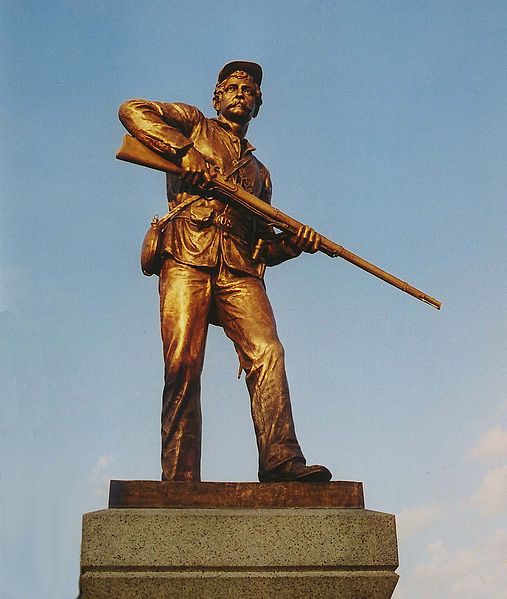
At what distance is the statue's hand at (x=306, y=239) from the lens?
564 centimetres

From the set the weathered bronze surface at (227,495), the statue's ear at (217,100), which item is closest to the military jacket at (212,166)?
the statue's ear at (217,100)

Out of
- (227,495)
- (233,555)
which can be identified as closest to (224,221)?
(227,495)

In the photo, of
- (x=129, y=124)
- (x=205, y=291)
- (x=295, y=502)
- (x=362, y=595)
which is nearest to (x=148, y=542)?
(x=295, y=502)

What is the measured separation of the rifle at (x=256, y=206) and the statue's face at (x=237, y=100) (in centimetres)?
80

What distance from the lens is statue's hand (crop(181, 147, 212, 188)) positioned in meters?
5.36

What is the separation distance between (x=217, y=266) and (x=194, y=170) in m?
0.78

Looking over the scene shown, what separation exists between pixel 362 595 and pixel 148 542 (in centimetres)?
128

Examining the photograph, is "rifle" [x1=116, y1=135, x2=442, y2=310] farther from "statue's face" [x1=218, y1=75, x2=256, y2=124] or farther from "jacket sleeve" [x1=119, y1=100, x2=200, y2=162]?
"statue's face" [x1=218, y1=75, x2=256, y2=124]

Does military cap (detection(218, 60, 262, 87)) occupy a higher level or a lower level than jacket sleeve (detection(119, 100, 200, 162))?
higher

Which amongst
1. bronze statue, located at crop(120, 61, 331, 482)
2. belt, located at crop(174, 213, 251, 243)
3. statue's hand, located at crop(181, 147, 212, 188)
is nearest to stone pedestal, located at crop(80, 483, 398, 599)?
bronze statue, located at crop(120, 61, 331, 482)

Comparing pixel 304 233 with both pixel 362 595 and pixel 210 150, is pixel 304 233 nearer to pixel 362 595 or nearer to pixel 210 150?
pixel 210 150

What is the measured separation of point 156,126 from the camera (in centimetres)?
536

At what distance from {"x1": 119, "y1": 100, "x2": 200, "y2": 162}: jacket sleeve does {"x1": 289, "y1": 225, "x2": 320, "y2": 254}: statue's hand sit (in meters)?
1.14

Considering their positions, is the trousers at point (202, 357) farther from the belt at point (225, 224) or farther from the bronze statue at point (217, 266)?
the belt at point (225, 224)
